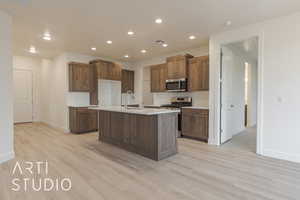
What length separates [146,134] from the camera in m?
3.37

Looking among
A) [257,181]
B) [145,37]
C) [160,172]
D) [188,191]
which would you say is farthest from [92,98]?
[257,181]

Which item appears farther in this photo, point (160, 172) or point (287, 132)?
point (287, 132)

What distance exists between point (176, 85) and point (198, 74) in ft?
2.63

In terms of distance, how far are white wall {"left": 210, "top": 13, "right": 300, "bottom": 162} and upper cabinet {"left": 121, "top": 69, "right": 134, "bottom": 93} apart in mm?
4751

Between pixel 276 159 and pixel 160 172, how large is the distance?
2.37m

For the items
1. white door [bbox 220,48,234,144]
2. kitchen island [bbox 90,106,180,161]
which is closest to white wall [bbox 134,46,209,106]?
white door [bbox 220,48,234,144]

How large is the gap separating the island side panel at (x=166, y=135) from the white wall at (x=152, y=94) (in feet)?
6.85

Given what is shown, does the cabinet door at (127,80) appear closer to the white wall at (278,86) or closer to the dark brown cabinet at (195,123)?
the dark brown cabinet at (195,123)

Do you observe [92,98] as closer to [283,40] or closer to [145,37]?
[145,37]

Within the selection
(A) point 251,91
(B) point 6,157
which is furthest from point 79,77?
(A) point 251,91

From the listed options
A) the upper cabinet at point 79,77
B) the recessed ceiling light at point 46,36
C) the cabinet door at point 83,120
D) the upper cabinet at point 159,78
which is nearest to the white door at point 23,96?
the upper cabinet at point 79,77

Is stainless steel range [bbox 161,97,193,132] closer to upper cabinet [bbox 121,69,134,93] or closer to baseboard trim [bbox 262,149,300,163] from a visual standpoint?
upper cabinet [bbox 121,69,134,93]

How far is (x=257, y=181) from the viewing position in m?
2.41

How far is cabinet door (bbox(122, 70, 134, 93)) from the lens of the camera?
719cm
